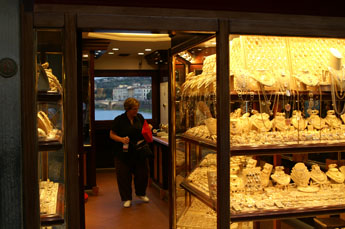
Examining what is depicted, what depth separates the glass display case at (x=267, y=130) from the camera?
8.93ft

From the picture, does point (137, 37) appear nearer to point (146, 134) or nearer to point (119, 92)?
point (146, 134)

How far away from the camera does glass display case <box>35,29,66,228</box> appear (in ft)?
7.27

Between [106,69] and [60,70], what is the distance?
7.66m

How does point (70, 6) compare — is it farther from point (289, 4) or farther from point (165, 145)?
point (165, 145)

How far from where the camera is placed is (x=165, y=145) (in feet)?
20.5

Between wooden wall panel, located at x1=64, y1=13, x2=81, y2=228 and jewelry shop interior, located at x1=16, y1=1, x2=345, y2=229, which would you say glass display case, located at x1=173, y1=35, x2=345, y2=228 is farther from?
wooden wall panel, located at x1=64, y1=13, x2=81, y2=228

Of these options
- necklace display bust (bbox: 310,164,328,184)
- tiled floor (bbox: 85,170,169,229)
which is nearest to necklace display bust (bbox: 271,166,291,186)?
necklace display bust (bbox: 310,164,328,184)

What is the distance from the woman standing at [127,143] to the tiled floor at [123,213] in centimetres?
25

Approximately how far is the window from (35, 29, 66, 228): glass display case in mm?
7727

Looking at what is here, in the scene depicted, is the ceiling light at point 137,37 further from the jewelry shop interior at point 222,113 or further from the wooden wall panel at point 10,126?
the wooden wall panel at point 10,126

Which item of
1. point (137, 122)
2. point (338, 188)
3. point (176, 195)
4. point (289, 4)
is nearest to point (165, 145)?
point (137, 122)

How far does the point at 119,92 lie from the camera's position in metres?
10.2

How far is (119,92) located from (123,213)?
4.96 meters

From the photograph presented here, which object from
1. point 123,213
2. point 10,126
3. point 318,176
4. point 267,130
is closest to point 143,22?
point 10,126
